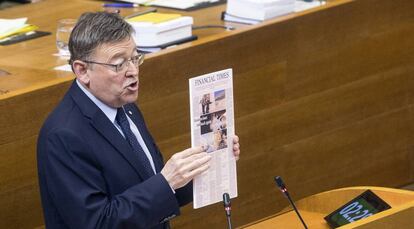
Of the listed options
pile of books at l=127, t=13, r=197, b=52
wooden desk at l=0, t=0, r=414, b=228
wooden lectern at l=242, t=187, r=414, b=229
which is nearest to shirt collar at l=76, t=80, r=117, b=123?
wooden lectern at l=242, t=187, r=414, b=229

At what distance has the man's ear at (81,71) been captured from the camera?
2881mm

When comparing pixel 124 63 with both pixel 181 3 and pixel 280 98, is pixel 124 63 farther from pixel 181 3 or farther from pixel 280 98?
pixel 181 3

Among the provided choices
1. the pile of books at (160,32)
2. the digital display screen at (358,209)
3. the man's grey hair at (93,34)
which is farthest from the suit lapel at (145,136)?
the pile of books at (160,32)

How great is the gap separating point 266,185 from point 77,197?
6.61 feet

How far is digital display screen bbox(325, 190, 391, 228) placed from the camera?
3.35 metres

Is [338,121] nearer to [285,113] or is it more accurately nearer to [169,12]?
[285,113]

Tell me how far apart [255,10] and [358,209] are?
1.61m

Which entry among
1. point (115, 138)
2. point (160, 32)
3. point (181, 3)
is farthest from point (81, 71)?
point (181, 3)

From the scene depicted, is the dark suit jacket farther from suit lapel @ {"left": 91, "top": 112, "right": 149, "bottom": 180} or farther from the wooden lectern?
the wooden lectern

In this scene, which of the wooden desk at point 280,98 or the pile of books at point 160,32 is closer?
the wooden desk at point 280,98

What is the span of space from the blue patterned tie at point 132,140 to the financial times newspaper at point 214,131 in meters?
0.15

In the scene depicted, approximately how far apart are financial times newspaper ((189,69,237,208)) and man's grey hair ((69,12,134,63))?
250 millimetres

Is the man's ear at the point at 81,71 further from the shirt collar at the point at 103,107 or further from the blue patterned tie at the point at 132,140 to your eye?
the blue patterned tie at the point at 132,140

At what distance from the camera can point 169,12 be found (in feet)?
17.1
